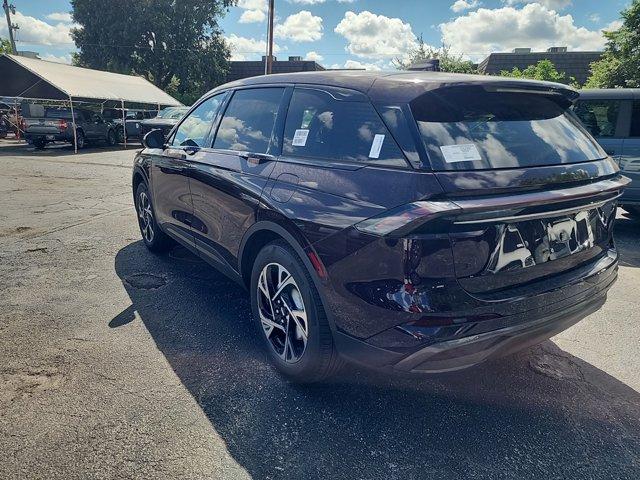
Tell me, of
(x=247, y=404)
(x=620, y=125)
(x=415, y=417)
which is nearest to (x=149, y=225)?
(x=247, y=404)

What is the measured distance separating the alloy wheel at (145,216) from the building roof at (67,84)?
13265 millimetres

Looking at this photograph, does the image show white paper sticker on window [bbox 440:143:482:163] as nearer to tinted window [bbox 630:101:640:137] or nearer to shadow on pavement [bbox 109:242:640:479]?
shadow on pavement [bbox 109:242:640:479]

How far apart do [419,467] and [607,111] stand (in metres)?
5.95

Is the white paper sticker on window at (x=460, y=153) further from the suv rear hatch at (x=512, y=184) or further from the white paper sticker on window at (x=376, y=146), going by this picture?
the white paper sticker on window at (x=376, y=146)

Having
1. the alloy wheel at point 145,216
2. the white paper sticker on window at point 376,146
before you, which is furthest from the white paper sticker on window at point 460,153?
the alloy wheel at point 145,216

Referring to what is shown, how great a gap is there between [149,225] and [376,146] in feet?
11.5

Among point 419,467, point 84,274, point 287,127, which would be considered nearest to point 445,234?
point 419,467

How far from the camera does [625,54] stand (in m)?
13.6

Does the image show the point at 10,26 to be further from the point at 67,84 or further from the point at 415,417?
the point at 415,417

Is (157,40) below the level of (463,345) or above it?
above

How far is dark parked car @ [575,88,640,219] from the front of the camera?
231 inches

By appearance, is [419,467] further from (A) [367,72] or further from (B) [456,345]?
(A) [367,72]

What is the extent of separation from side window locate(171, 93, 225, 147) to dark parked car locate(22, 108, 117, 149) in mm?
15188

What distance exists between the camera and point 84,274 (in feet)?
14.1
